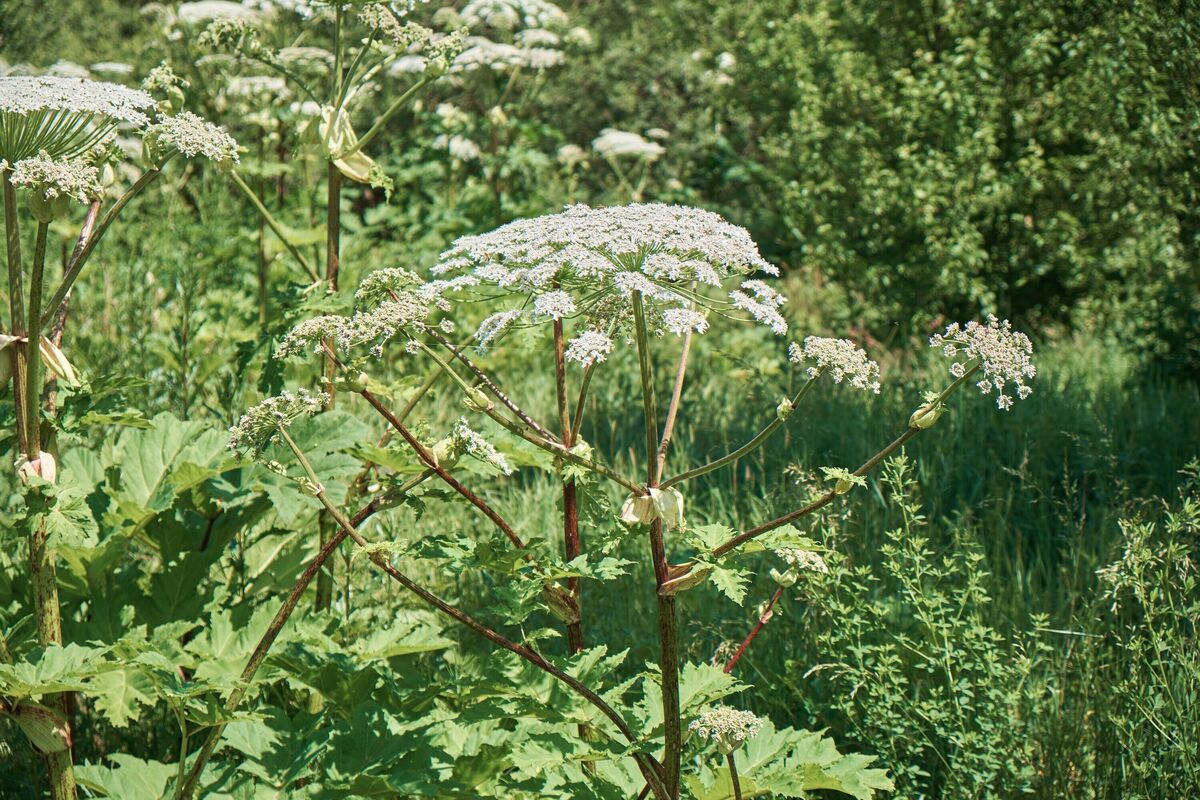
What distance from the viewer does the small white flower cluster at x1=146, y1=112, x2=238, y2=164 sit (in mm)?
2156

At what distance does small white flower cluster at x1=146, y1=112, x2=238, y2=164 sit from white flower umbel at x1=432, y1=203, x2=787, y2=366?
0.51 metres

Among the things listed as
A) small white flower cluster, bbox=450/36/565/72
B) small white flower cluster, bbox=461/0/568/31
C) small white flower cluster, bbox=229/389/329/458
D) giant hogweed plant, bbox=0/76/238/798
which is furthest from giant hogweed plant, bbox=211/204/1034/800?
small white flower cluster, bbox=461/0/568/31

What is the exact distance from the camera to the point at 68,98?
7.07ft

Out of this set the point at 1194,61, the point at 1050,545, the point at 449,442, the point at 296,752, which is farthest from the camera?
the point at 1194,61

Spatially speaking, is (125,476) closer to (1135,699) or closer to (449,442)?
Result: (449,442)

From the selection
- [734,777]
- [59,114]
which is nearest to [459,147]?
[59,114]

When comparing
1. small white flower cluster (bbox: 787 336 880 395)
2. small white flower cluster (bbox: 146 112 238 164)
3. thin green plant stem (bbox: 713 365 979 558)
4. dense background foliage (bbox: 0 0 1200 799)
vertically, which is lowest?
dense background foliage (bbox: 0 0 1200 799)

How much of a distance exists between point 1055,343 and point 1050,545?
3.68 meters

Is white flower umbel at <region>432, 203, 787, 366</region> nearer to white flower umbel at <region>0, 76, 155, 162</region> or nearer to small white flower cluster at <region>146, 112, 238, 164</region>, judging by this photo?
small white flower cluster at <region>146, 112, 238, 164</region>

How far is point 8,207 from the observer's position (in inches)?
84.1

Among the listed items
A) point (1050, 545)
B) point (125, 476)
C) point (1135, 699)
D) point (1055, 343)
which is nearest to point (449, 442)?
point (125, 476)

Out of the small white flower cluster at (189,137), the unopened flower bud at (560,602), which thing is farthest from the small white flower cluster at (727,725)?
the small white flower cluster at (189,137)

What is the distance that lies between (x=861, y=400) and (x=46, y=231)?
12.7 ft

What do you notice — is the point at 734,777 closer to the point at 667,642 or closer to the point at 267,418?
the point at 667,642
